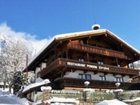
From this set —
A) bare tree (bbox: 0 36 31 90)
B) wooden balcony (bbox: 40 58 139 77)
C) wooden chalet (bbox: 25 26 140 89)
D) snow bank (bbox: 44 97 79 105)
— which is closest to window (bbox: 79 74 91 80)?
wooden chalet (bbox: 25 26 140 89)

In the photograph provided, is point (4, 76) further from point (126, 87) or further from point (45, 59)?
point (126, 87)

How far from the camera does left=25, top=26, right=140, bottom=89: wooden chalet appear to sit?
85.4 feet

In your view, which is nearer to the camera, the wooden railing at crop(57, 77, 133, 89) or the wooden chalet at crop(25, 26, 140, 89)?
the wooden railing at crop(57, 77, 133, 89)

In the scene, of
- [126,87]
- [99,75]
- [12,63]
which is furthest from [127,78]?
[12,63]

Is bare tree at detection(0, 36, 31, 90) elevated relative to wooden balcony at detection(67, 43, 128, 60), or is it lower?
elevated

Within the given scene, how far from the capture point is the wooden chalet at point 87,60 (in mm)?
26031

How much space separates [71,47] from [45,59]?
6038 mm

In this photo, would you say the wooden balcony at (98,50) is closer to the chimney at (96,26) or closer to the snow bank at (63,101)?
the chimney at (96,26)

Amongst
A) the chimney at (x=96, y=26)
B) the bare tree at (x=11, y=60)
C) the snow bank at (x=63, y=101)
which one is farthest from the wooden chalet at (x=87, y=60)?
the bare tree at (x=11, y=60)

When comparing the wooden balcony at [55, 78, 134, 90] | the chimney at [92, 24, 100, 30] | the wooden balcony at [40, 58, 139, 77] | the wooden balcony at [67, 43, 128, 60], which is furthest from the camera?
the chimney at [92, 24, 100, 30]

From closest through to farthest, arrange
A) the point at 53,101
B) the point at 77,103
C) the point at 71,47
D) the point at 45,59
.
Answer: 1. the point at 53,101
2. the point at 77,103
3. the point at 71,47
4. the point at 45,59

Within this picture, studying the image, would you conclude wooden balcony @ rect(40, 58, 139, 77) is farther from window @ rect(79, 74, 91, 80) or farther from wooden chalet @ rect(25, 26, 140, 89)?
window @ rect(79, 74, 91, 80)

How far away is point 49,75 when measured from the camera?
95.7 ft

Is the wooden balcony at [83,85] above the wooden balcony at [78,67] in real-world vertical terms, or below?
below
